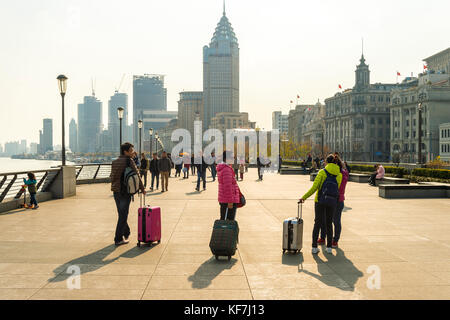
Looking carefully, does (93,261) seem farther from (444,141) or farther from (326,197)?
(444,141)

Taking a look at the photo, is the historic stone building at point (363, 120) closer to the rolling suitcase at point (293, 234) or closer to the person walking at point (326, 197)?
the person walking at point (326, 197)

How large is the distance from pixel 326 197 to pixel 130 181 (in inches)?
157

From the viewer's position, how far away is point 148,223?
878 cm

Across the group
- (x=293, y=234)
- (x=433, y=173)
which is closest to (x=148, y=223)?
(x=293, y=234)

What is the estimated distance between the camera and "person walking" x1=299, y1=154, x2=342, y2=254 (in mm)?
8258

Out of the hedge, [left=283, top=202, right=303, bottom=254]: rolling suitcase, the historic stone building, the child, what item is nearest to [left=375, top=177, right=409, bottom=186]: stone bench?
the hedge

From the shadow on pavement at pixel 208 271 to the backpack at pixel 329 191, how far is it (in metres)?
2.11

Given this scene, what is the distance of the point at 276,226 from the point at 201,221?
2.19 meters

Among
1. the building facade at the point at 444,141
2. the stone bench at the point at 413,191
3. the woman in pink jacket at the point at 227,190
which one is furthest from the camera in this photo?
the building facade at the point at 444,141

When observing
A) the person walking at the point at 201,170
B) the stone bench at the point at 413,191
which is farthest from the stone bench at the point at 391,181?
the person walking at the point at 201,170

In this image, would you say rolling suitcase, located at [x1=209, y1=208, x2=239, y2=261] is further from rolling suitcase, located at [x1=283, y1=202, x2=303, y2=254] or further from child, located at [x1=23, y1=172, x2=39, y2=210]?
child, located at [x1=23, y1=172, x2=39, y2=210]

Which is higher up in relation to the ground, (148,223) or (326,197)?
(326,197)

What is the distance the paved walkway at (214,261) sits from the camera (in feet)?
19.6
